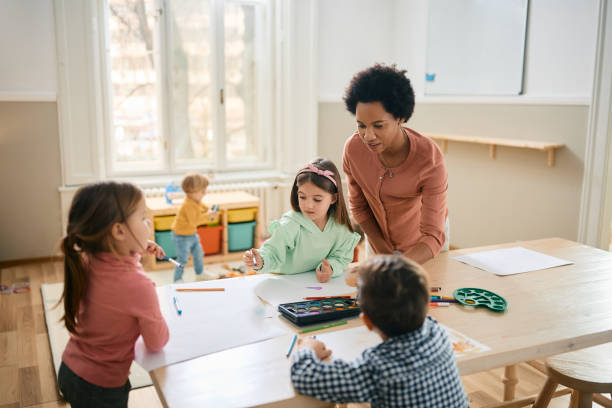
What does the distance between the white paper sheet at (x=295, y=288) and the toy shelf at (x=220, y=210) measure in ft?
8.03

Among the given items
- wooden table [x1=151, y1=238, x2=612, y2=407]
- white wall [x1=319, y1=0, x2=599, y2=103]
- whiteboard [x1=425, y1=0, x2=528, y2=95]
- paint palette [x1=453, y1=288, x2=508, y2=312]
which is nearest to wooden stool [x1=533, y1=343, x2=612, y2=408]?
wooden table [x1=151, y1=238, x2=612, y2=407]

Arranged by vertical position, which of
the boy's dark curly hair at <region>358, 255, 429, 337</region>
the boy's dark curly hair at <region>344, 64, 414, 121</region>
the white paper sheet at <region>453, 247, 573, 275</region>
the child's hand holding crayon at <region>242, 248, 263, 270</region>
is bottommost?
the white paper sheet at <region>453, 247, 573, 275</region>

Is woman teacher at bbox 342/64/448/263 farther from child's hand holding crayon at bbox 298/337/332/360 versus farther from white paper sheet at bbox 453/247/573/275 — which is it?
child's hand holding crayon at bbox 298/337/332/360

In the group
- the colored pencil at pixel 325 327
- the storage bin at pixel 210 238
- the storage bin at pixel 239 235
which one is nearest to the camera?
the colored pencil at pixel 325 327

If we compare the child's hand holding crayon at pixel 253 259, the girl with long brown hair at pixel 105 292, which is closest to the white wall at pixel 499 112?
the child's hand holding crayon at pixel 253 259

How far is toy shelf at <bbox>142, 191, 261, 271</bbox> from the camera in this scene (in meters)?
4.01

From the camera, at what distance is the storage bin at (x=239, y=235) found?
4.32m

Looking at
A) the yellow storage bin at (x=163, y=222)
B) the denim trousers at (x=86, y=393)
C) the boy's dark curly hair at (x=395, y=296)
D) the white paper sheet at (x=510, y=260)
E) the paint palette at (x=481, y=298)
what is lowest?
the yellow storage bin at (x=163, y=222)

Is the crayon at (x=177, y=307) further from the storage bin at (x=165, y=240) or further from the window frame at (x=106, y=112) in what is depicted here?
the window frame at (x=106, y=112)

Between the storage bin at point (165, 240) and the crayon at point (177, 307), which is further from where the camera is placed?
the storage bin at point (165, 240)

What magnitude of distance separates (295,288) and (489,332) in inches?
22.2

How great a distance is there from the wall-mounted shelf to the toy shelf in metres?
1.56

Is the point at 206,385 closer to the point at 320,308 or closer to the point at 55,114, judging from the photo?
the point at 320,308

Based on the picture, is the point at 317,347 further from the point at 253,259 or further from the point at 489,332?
the point at 253,259
